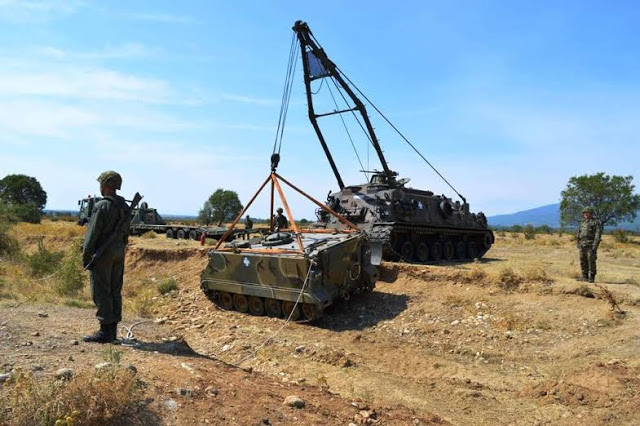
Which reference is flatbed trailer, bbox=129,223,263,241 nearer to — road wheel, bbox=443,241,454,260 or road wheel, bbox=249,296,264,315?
road wheel, bbox=443,241,454,260

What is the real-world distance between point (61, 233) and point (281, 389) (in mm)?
24079

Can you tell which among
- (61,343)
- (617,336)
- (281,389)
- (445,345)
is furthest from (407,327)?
(61,343)

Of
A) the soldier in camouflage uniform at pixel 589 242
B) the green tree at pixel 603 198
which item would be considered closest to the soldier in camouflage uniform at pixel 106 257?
the soldier in camouflage uniform at pixel 589 242

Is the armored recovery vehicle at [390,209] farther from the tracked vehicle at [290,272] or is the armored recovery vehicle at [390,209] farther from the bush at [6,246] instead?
the bush at [6,246]

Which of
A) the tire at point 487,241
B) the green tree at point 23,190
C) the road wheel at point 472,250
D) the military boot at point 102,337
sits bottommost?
the military boot at point 102,337

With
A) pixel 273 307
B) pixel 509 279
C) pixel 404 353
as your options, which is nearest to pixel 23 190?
pixel 273 307

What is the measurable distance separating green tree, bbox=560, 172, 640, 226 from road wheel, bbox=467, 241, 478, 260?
20.4m

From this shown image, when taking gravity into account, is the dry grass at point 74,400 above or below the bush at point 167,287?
above

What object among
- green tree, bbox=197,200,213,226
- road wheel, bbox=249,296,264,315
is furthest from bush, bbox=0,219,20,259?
green tree, bbox=197,200,213,226

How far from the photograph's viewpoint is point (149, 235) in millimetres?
25891

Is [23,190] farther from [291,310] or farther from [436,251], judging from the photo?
[291,310]

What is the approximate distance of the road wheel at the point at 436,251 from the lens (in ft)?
58.0

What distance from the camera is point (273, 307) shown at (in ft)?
36.1

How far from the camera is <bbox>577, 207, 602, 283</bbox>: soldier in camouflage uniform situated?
38.0 feet
